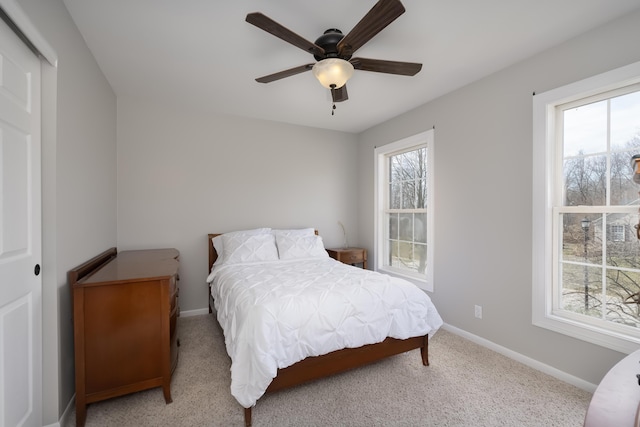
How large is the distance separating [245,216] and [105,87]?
1.92 meters

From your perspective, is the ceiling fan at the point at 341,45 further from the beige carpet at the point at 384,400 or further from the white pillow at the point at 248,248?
the beige carpet at the point at 384,400

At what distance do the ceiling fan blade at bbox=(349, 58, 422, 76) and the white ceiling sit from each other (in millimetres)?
235

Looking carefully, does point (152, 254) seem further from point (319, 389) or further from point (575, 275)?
point (575, 275)

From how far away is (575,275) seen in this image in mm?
2143

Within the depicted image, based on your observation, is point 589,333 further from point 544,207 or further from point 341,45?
point 341,45

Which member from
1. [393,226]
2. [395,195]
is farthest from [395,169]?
[393,226]

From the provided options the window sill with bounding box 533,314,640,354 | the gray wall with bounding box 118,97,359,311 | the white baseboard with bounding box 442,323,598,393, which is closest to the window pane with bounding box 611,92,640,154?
the window sill with bounding box 533,314,640,354

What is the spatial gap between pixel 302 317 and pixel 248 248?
158cm

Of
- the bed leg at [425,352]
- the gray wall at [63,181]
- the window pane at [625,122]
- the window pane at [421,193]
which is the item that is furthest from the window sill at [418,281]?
the gray wall at [63,181]

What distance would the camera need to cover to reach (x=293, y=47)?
2107 mm

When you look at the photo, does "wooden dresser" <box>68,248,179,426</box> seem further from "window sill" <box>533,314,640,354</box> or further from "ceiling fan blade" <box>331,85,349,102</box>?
"window sill" <box>533,314,640,354</box>

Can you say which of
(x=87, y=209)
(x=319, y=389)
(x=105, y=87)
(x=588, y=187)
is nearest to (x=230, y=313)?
(x=319, y=389)

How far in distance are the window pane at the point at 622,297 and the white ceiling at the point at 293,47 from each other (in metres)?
1.69

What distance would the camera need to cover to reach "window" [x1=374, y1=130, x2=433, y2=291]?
3275 millimetres
